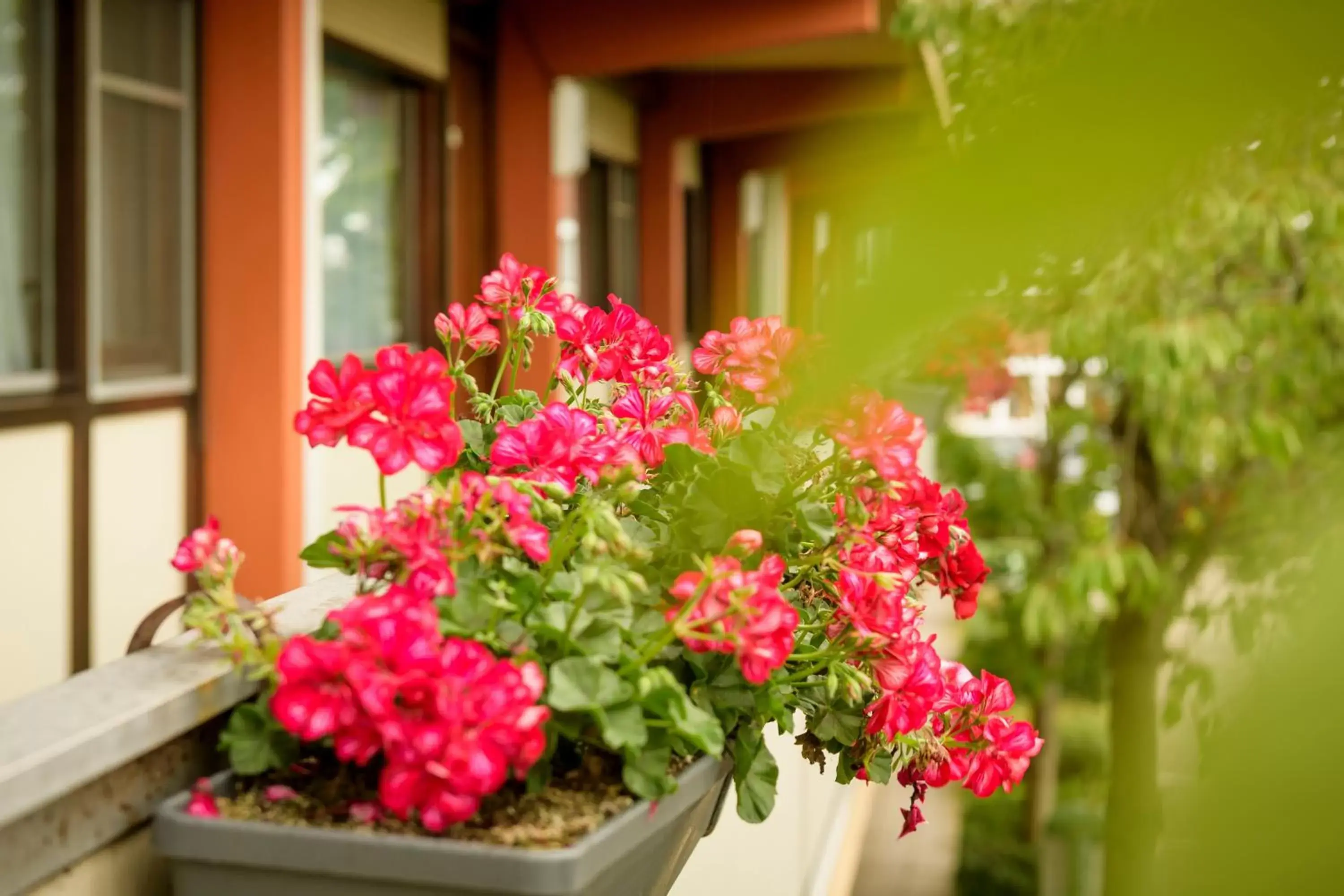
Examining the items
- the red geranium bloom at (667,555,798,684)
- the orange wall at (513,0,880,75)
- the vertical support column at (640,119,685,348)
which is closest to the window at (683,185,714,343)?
the vertical support column at (640,119,685,348)

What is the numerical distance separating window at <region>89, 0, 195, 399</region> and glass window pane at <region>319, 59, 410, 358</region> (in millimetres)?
694

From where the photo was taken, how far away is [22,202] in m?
3.34

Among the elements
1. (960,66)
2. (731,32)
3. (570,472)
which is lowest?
(570,472)

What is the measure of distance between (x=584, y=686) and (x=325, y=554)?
19cm

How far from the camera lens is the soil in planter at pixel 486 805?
2.93 ft

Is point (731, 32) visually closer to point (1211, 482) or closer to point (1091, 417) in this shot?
point (1091, 417)

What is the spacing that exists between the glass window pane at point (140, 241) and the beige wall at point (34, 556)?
325 mm

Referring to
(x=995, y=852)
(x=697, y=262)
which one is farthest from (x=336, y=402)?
(x=697, y=262)

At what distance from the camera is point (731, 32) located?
5711 millimetres

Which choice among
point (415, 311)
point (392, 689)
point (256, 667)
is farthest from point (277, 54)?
point (392, 689)

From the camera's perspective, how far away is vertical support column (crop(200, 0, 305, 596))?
Result: 3824 millimetres

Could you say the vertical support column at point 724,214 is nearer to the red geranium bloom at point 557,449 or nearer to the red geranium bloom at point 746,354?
the red geranium bloom at point 746,354

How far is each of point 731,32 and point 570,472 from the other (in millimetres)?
4920

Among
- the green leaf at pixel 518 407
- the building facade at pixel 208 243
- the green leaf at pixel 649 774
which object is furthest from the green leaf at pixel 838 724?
the building facade at pixel 208 243
